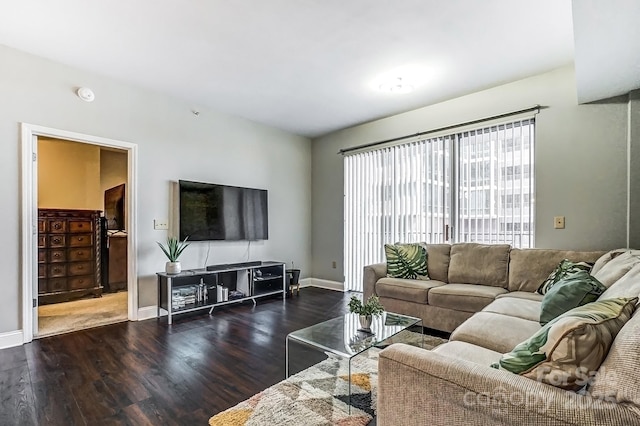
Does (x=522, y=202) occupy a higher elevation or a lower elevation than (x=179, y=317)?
higher

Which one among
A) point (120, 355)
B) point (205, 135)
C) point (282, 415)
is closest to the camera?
point (282, 415)

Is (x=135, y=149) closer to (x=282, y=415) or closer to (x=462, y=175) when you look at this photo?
(x=282, y=415)

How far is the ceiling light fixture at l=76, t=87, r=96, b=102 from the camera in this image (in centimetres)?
337

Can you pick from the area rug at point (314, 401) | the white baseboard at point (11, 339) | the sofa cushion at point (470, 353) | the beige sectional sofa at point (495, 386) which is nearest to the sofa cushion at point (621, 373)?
the beige sectional sofa at point (495, 386)

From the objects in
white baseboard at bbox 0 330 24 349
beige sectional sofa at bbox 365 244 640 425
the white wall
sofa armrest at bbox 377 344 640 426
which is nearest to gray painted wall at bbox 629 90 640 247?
beige sectional sofa at bbox 365 244 640 425

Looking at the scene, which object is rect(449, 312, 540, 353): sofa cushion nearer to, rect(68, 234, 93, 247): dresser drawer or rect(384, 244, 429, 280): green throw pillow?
rect(384, 244, 429, 280): green throw pillow

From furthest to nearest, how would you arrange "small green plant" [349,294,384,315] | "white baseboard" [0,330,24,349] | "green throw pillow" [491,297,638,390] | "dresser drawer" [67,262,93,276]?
1. "dresser drawer" [67,262,93,276]
2. "white baseboard" [0,330,24,349]
3. "small green plant" [349,294,384,315]
4. "green throw pillow" [491,297,638,390]

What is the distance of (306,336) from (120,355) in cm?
166

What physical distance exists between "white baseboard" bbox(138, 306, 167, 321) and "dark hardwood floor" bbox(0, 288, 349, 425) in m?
0.16

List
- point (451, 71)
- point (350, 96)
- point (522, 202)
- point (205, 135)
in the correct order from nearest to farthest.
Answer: point (451, 71), point (522, 202), point (350, 96), point (205, 135)

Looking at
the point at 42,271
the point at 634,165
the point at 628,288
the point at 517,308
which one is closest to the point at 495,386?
the point at 628,288

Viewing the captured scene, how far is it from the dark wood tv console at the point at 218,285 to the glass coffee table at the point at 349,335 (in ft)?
6.65

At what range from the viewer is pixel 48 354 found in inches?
107

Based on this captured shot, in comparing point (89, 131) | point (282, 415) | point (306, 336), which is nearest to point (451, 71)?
point (306, 336)
